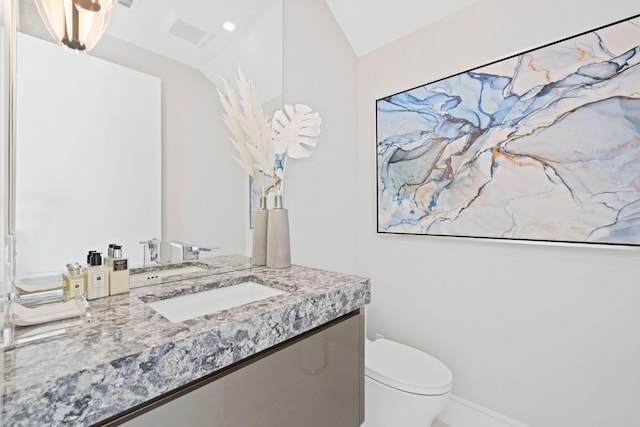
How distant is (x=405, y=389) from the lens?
1.34 meters

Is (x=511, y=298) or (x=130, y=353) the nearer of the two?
(x=130, y=353)

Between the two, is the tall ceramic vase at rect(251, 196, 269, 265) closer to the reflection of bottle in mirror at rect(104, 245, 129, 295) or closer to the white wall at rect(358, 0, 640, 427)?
the reflection of bottle in mirror at rect(104, 245, 129, 295)

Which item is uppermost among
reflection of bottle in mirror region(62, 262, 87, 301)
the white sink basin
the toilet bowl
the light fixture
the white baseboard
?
the light fixture

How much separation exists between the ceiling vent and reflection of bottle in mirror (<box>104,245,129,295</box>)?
33.5 inches

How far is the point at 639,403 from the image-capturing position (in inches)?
47.7

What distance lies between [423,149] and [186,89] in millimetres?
1306

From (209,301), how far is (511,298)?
1430mm

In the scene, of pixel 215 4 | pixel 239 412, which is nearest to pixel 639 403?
pixel 239 412

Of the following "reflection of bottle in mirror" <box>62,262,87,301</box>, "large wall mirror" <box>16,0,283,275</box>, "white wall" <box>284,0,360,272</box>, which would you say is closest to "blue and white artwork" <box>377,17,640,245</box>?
"white wall" <box>284,0,360,272</box>

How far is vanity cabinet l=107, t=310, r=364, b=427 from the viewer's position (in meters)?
0.62

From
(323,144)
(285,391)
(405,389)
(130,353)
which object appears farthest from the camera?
(323,144)

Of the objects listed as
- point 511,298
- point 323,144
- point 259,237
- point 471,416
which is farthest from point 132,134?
point 471,416

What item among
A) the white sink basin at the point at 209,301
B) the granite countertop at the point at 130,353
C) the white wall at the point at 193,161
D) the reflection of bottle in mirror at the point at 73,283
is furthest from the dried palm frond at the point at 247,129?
the reflection of bottle in mirror at the point at 73,283

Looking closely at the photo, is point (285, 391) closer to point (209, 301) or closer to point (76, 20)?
point (209, 301)
